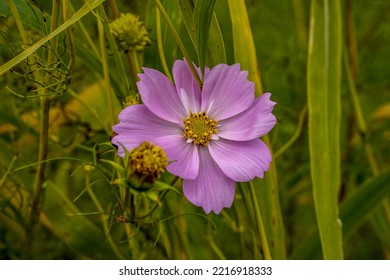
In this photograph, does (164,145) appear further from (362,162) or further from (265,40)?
(265,40)

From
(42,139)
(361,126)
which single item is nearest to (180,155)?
(42,139)

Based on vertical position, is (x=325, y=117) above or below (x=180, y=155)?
above

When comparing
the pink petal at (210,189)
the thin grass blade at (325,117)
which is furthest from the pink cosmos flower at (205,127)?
the thin grass blade at (325,117)

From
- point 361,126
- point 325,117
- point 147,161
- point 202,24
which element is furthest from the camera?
point 361,126

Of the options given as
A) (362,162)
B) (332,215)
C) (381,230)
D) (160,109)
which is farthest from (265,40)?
(160,109)

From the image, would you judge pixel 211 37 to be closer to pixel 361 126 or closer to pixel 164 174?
pixel 164 174

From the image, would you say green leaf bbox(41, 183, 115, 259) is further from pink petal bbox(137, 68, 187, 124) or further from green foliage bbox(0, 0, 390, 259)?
pink petal bbox(137, 68, 187, 124)

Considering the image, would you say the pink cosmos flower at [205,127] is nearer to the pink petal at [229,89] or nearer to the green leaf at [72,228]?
the pink petal at [229,89]
